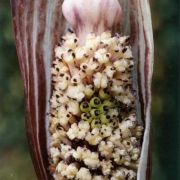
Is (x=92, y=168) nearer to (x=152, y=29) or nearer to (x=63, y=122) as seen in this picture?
(x=63, y=122)

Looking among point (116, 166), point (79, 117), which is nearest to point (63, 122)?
point (79, 117)

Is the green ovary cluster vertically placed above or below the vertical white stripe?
below

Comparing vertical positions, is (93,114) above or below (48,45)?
below

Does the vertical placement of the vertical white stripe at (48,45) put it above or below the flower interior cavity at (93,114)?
above

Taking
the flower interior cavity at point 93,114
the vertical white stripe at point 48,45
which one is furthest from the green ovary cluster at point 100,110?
the vertical white stripe at point 48,45

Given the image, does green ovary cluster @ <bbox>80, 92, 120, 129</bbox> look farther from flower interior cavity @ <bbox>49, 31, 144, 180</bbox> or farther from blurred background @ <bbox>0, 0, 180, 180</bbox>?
blurred background @ <bbox>0, 0, 180, 180</bbox>

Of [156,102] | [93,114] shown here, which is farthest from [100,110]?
[156,102]

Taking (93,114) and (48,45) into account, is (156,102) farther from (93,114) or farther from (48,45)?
(48,45)

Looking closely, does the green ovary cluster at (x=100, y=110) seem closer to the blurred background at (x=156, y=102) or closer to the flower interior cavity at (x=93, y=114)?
the flower interior cavity at (x=93, y=114)

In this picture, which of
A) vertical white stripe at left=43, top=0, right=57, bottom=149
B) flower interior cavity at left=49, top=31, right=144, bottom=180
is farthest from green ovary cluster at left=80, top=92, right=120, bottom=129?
vertical white stripe at left=43, top=0, right=57, bottom=149
